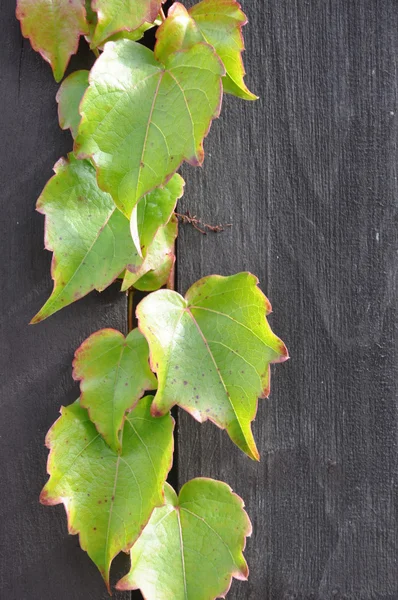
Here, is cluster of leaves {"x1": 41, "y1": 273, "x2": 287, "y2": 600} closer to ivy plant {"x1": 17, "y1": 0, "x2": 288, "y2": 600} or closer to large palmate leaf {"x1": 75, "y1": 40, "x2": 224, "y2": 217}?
ivy plant {"x1": 17, "y1": 0, "x2": 288, "y2": 600}

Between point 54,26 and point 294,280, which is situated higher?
point 54,26

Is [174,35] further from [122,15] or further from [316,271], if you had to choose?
[316,271]

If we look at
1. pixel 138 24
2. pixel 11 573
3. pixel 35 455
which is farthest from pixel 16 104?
pixel 11 573

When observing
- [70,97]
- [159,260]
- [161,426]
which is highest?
[70,97]

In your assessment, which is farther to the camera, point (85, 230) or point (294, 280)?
point (294, 280)

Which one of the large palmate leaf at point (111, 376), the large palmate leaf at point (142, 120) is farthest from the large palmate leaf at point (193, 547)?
the large palmate leaf at point (142, 120)

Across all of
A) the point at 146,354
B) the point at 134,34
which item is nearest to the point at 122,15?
the point at 134,34
